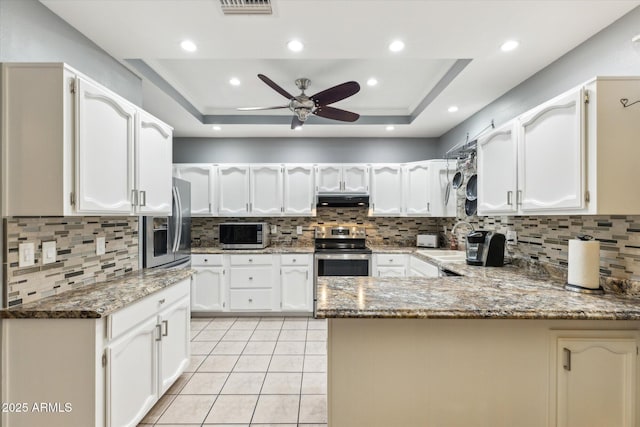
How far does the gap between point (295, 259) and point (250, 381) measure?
1737mm

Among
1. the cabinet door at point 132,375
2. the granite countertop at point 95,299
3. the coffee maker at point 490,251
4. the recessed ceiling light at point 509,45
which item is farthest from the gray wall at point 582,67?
the cabinet door at point 132,375

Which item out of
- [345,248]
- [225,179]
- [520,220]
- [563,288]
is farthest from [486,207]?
[225,179]

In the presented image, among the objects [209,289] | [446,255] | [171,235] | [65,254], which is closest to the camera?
[65,254]

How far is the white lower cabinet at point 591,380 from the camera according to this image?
146cm

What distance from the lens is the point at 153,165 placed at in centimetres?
220

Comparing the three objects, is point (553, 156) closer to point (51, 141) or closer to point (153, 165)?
point (153, 165)

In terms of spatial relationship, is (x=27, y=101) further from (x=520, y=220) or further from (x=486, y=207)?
(x=520, y=220)

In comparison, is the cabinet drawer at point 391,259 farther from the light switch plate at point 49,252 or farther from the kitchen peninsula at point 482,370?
the light switch plate at point 49,252

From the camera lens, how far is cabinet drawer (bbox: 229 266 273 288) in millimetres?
3965

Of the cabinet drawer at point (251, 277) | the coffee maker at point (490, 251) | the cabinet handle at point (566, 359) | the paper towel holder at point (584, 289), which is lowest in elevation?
the cabinet drawer at point (251, 277)

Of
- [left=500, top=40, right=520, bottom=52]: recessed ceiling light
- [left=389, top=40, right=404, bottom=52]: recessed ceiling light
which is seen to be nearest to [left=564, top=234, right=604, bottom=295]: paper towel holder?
[left=500, top=40, right=520, bottom=52]: recessed ceiling light

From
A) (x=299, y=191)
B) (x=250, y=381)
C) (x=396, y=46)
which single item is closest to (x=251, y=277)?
(x=299, y=191)

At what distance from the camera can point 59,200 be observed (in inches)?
58.7

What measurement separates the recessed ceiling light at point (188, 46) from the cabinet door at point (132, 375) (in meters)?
1.83
